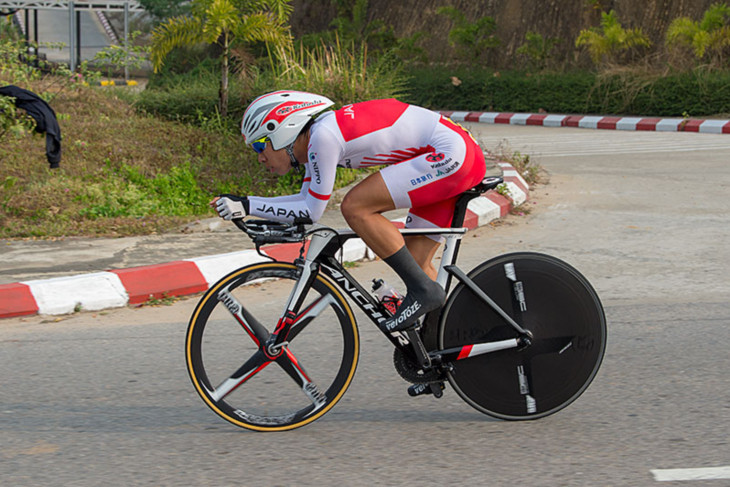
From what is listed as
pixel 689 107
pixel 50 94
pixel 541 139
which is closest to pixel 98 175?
pixel 50 94

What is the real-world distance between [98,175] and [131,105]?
10.7 feet

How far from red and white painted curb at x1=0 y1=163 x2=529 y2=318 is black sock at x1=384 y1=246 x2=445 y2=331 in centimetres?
286

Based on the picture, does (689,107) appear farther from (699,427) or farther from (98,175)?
(699,427)

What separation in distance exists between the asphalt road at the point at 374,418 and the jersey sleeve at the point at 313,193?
0.96 meters

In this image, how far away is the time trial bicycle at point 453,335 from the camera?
413cm

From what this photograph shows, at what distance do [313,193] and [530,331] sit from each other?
112 centimetres

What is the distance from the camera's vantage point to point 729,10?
20.9 m

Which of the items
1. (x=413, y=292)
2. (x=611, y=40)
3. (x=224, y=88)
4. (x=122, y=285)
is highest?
(x=413, y=292)

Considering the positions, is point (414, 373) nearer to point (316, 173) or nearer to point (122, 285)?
point (316, 173)

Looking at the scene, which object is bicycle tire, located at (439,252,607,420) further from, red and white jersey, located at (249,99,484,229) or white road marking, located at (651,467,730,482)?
white road marking, located at (651,467,730,482)

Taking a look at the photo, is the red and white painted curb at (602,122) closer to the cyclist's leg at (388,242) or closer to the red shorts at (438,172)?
the red shorts at (438,172)

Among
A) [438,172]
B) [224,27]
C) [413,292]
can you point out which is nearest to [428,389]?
[413,292]

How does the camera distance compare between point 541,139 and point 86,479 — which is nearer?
point 86,479

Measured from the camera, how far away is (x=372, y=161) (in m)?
4.11
